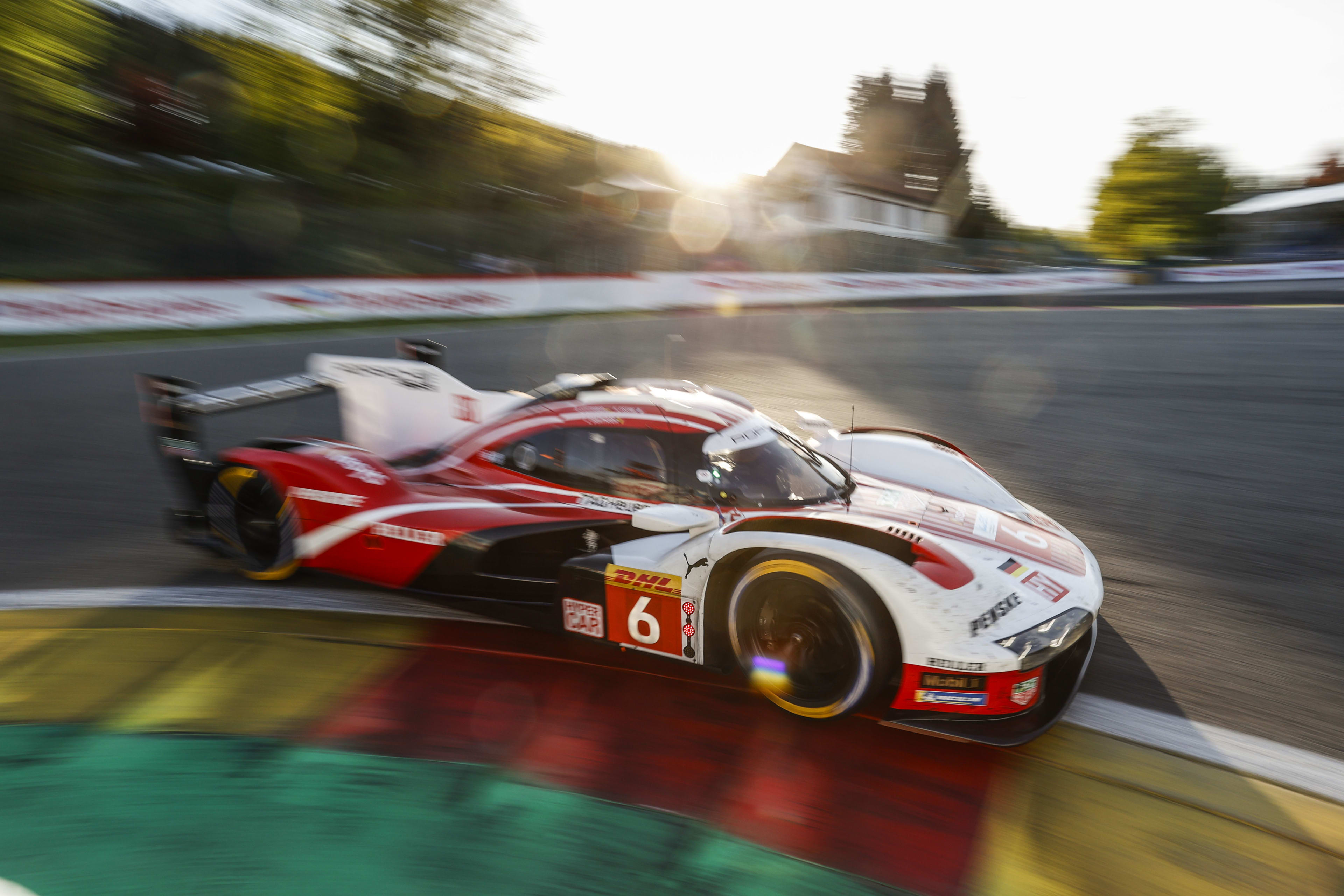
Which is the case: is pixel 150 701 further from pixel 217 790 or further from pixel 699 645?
pixel 699 645

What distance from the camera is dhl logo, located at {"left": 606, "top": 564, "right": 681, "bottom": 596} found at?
10.6ft

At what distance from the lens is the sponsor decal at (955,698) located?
9.12 feet

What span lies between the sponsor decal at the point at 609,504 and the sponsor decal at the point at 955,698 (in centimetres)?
136

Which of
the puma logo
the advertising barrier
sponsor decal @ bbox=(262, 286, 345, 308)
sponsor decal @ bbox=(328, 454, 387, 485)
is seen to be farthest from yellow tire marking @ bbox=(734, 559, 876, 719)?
the advertising barrier

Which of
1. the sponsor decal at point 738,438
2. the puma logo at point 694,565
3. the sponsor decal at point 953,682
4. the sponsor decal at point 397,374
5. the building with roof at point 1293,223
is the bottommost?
the sponsor decal at point 953,682

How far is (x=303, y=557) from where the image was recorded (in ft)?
13.7

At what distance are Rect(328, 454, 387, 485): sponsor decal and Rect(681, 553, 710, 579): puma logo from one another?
5.57 ft

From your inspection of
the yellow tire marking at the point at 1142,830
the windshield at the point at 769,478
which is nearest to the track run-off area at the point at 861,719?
the yellow tire marking at the point at 1142,830

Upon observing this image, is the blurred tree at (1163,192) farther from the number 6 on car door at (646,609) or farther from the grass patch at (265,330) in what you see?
the number 6 on car door at (646,609)

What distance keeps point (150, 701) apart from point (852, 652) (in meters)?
2.78

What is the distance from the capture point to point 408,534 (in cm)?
384

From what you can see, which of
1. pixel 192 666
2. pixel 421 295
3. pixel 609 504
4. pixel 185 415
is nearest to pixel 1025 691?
pixel 609 504

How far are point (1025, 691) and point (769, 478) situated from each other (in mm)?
1358

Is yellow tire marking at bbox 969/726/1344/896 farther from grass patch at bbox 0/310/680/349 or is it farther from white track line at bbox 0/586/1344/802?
grass patch at bbox 0/310/680/349
